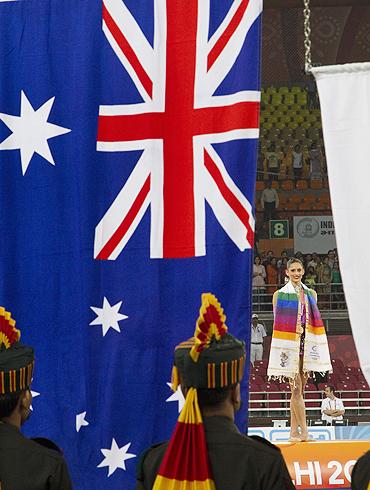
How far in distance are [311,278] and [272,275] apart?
34.1 inches

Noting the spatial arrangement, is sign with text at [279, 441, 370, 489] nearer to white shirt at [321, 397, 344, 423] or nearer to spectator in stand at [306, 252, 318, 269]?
white shirt at [321, 397, 344, 423]

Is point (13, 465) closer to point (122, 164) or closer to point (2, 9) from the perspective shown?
point (122, 164)

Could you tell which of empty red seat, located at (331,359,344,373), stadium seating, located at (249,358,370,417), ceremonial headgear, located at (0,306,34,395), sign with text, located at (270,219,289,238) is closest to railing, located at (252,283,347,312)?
sign with text, located at (270,219,289,238)

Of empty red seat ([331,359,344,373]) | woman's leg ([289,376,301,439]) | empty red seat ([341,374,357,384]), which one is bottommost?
empty red seat ([341,374,357,384])

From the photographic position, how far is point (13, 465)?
2646 millimetres

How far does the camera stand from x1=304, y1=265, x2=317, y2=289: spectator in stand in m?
15.1

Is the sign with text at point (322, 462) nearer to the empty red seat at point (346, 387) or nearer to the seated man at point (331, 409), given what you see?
the seated man at point (331, 409)

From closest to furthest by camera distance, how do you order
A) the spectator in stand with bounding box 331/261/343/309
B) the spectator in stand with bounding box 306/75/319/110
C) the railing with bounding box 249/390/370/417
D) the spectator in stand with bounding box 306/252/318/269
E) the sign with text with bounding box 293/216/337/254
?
1. the railing with bounding box 249/390/370/417
2. the spectator in stand with bounding box 331/261/343/309
3. the spectator in stand with bounding box 306/252/318/269
4. the sign with text with bounding box 293/216/337/254
5. the spectator in stand with bounding box 306/75/319/110

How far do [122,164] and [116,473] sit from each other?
120cm

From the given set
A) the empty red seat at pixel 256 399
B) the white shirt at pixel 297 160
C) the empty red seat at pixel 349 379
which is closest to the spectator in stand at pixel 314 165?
the white shirt at pixel 297 160

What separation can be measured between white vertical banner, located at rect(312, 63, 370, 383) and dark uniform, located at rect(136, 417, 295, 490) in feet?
3.49

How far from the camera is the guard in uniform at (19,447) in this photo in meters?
2.63

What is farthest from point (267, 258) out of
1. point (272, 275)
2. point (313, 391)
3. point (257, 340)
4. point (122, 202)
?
point (122, 202)

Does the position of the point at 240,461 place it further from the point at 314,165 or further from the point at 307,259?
the point at 314,165
